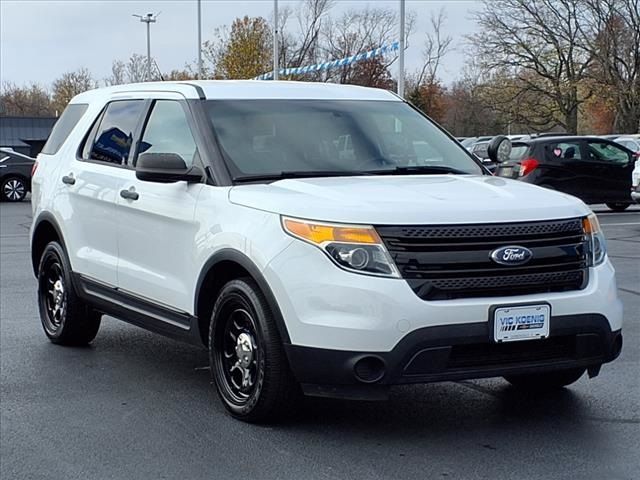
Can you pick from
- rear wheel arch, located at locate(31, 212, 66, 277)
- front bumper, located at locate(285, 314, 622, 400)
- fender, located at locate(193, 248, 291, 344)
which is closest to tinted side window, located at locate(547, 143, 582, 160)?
rear wheel arch, located at locate(31, 212, 66, 277)

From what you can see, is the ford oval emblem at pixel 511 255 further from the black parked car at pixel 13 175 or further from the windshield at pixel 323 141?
the black parked car at pixel 13 175

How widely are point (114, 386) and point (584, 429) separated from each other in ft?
9.22

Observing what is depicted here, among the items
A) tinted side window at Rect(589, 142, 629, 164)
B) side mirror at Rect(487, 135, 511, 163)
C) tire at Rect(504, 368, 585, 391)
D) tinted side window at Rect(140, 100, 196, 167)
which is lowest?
tire at Rect(504, 368, 585, 391)

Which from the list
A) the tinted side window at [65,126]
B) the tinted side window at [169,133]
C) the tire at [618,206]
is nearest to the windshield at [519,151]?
the tire at [618,206]

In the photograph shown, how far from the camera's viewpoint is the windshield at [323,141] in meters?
5.68

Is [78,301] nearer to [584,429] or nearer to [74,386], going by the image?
[74,386]

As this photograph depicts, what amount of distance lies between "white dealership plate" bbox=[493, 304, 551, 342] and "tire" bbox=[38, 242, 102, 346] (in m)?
3.49

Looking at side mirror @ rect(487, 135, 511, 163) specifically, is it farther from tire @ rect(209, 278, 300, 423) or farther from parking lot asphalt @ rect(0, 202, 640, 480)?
tire @ rect(209, 278, 300, 423)

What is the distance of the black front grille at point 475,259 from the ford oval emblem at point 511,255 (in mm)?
22

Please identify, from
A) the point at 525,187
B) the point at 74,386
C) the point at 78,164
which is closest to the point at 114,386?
the point at 74,386

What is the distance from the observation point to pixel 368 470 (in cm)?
449

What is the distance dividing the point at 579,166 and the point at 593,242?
15.2m

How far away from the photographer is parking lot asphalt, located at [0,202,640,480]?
4.55 meters

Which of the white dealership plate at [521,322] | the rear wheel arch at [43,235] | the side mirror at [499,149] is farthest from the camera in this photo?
the rear wheel arch at [43,235]
